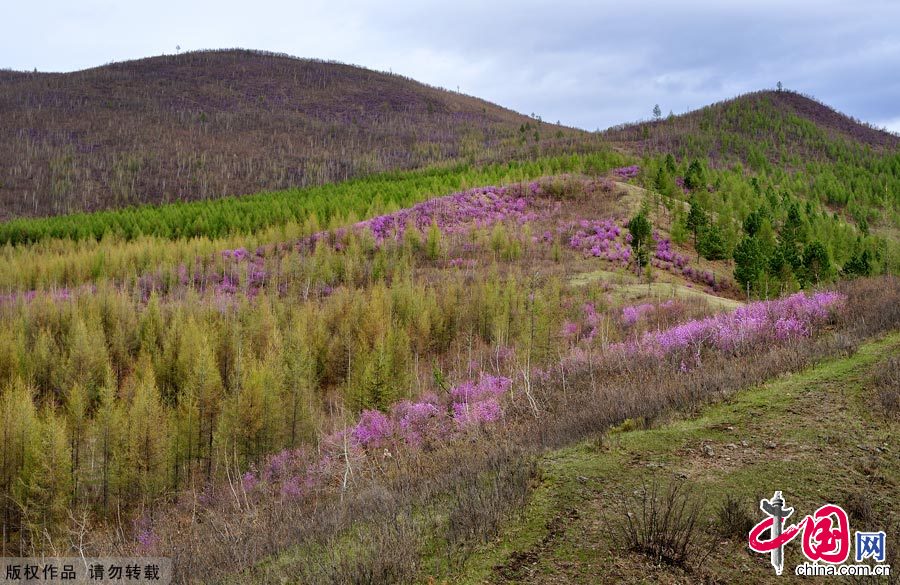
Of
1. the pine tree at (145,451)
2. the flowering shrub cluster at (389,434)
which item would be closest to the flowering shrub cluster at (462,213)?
the pine tree at (145,451)

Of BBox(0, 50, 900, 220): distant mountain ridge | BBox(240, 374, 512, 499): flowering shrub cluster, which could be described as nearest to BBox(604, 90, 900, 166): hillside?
BBox(0, 50, 900, 220): distant mountain ridge

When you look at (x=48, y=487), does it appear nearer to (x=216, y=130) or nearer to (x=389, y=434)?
(x=389, y=434)

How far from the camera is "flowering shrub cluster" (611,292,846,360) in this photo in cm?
1091

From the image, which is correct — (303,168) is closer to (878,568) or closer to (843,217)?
(843,217)

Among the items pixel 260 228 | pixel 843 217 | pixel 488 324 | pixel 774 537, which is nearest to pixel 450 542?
pixel 774 537

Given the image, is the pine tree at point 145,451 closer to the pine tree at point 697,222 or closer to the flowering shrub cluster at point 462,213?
the flowering shrub cluster at point 462,213

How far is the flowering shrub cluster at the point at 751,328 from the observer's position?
10.9 meters

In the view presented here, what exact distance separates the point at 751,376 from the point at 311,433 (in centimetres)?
1434

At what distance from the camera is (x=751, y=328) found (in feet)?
37.6

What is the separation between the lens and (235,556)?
588cm

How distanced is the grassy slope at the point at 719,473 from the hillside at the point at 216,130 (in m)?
64.6

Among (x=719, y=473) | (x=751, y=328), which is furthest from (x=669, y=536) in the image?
(x=751, y=328)

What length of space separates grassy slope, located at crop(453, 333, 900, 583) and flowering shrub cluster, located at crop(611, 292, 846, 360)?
11.3 feet

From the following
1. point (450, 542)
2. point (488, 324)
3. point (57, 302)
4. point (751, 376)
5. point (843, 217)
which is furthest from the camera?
point (843, 217)
